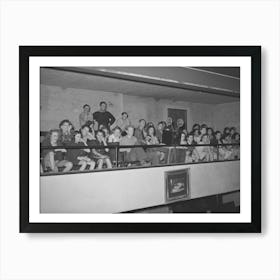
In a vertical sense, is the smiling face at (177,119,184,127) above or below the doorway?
below

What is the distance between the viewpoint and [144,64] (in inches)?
64.7

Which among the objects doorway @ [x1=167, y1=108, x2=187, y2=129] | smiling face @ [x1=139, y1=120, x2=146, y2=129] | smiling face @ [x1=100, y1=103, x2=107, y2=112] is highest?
smiling face @ [x1=100, y1=103, x2=107, y2=112]

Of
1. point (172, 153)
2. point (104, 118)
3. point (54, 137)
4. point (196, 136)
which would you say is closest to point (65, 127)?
point (54, 137)

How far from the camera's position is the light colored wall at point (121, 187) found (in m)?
1.60

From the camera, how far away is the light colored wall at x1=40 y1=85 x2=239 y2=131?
160 cm

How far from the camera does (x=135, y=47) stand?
1.64 m

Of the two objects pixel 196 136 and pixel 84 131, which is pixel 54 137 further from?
pixel 196 136

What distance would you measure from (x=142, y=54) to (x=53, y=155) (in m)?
0.64

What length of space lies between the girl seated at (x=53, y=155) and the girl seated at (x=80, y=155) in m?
0.03

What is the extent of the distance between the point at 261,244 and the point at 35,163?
1.15 meters

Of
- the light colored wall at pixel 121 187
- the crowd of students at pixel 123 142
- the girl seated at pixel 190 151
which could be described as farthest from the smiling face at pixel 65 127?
the girl seated at pixel 190 151

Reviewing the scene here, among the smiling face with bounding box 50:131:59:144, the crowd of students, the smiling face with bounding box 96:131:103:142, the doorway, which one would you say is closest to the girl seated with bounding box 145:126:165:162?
the crowd of students

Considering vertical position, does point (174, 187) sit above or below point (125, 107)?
below

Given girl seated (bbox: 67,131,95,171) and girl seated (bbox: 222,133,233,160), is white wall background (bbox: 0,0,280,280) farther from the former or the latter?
girl seated (bbox: 67,131,95,171)
